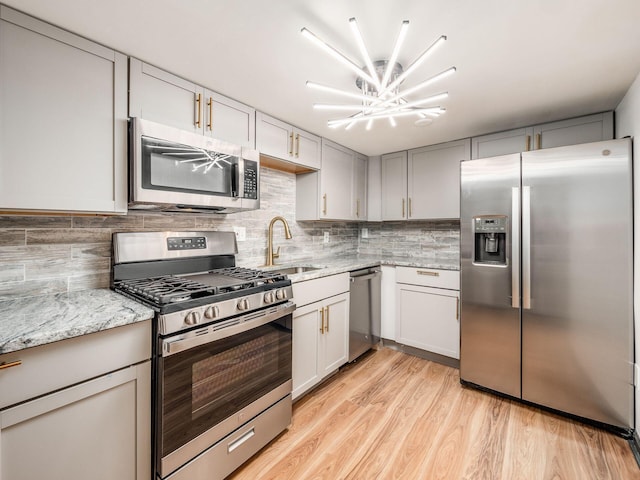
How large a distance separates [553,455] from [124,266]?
2638 millimetres

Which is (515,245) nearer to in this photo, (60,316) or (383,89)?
(383,89)

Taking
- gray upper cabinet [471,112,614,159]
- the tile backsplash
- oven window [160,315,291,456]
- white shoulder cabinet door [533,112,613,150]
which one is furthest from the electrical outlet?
white shoulder cabinet door [533,112,613,150]

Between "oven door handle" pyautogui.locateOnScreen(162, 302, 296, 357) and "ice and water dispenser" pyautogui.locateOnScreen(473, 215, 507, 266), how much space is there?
1535 mm

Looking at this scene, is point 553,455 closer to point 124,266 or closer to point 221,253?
point 221,253

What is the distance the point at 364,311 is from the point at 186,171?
2006mm

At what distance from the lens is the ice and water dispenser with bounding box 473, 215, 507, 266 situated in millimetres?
2188

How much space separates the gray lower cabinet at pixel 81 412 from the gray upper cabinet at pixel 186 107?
1.13 metres

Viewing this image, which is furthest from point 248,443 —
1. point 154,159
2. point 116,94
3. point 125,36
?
point 125,36

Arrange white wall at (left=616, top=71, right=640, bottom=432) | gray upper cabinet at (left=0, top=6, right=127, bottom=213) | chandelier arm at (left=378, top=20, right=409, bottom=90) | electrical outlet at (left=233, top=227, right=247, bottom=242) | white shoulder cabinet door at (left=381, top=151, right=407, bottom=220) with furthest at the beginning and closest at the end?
white shoulder cabinet door at (left=381, top=151, right=407, bottom=220) < electrical outlet at (left=233, top=227, right=247, bottom=242) < white wall at (left=616, top=71, right=640, bottom=432) < gray upper cabinet at (left=0, top=6, right=127, bottom=213) < chandelier arm at (left=378, top=20, right=409, bottom=90)

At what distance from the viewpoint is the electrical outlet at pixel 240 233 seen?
2.36 m

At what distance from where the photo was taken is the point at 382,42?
1.40 metres

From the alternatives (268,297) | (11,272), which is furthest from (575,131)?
(11,272)

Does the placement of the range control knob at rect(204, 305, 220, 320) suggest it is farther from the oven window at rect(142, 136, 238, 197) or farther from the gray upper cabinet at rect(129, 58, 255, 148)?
the gray upper cabinet at rect(129, 58, 255, 148)

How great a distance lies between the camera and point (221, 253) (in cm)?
216
